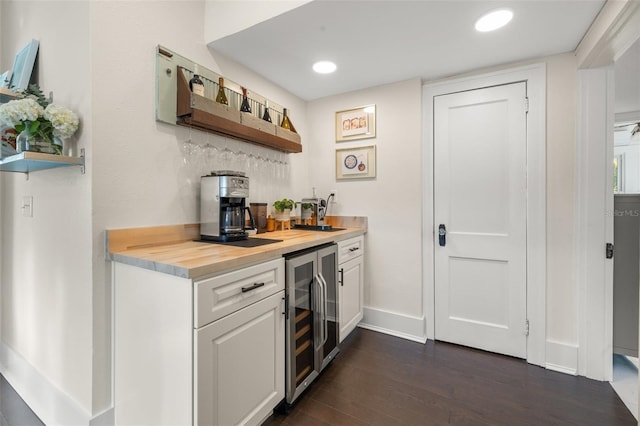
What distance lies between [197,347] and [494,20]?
7.44ft

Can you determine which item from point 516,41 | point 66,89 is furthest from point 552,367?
point 66,89

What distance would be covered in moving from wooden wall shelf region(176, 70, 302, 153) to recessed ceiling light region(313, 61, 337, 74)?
0.56 m

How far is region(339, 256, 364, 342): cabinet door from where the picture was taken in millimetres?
2141

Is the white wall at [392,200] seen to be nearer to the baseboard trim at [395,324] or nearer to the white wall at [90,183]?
the baseboard trim at [395,324]

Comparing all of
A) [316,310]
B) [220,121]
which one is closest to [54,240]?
[220,121]

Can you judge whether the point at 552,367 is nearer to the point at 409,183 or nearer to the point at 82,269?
the point at 409,183

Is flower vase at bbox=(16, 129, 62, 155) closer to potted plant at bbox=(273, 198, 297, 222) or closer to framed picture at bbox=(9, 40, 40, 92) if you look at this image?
framed picture at bbox=(9, 40, 40, 92)

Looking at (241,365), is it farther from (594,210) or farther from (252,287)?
(594,210)

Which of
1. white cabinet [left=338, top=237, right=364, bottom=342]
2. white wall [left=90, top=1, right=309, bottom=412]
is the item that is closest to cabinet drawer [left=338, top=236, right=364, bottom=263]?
white cabinet [left=338, top=237, right=364, bottom=342]

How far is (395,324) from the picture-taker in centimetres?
247

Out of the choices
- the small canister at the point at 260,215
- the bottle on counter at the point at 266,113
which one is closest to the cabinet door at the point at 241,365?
the small canister at the point at 260,215

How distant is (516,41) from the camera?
182 cm

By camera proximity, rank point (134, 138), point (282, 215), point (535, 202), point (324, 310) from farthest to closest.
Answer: point (282, 215), point (535, 202), point (324, 310), point (134, 138)

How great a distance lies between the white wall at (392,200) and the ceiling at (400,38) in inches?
10.6
